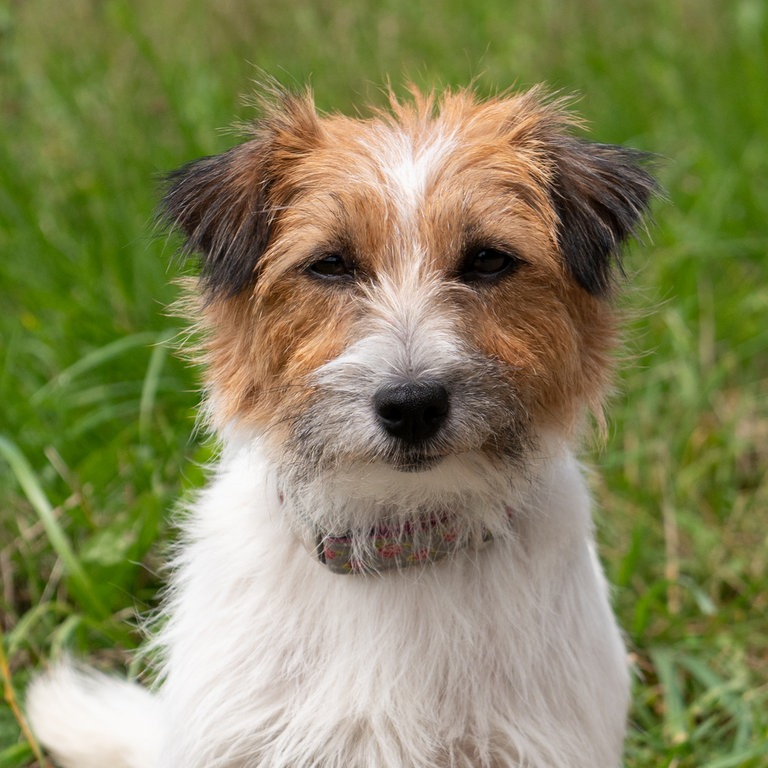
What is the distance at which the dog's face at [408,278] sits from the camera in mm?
2523

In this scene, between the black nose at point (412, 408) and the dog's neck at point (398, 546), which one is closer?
the black nose at point (412, 408)

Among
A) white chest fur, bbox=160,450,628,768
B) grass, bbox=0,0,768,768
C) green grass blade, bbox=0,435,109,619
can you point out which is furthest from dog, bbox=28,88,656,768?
green grass blade, bbox=0,435,109,619

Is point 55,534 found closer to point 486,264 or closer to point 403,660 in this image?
point 403,660

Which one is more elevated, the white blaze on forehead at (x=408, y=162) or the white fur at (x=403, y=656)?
the white blaze on forehead at (x=408, y=162)

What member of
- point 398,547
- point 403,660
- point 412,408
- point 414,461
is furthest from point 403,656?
point 412,408

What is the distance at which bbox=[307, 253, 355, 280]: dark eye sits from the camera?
2746mm

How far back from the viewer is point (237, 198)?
2.87 metres

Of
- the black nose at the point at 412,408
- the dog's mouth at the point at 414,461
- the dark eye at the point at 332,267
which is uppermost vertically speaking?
the dark eye at the point at 332,267

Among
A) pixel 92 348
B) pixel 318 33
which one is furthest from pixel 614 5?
pixel 92 348

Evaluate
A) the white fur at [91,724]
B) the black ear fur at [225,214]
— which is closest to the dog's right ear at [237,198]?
the black ear fur at [225,214]

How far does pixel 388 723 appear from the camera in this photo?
2.73 meters

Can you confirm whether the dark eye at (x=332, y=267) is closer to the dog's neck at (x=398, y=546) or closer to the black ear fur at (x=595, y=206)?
the black ear fur at (x=595, y=206)

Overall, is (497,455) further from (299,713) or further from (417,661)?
(299,713)

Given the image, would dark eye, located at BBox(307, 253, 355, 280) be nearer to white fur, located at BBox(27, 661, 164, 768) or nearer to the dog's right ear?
the dog's right ear
